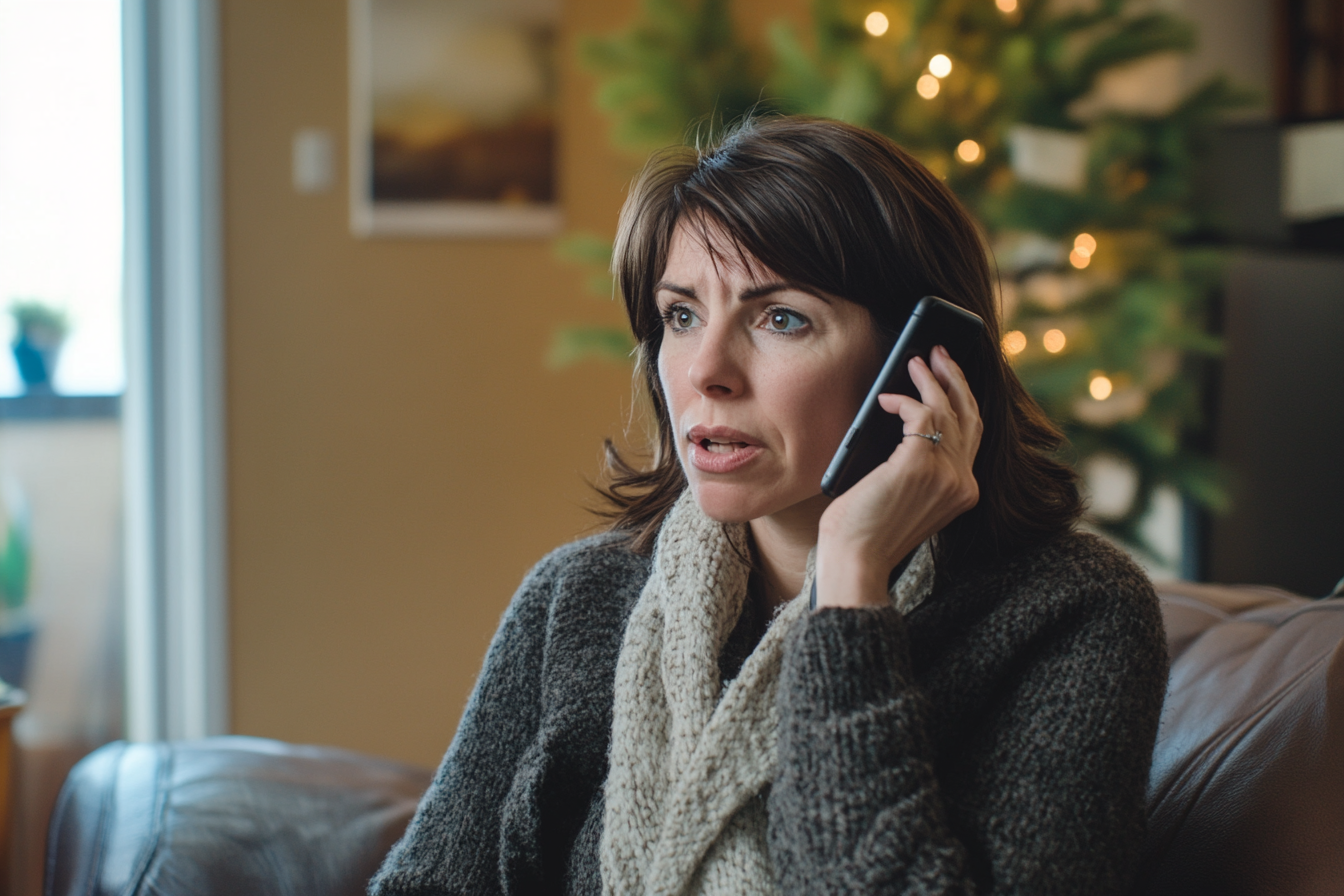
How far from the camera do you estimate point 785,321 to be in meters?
0.94

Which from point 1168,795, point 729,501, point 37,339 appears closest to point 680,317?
point 729,501

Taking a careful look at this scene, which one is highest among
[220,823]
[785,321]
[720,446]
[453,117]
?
[453,117]

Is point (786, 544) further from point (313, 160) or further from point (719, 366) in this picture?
point (313, 160)

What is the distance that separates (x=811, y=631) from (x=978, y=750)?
0.53 feet

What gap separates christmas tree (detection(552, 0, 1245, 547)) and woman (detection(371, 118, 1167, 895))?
1.12 meters

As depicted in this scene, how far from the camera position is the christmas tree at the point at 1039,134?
6.76 ft

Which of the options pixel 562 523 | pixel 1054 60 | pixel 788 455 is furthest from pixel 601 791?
pixel 562 523

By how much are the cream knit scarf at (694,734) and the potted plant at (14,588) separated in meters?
1.69

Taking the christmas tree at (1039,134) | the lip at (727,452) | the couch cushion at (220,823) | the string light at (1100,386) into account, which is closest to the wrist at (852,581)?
the lip at (727,452)

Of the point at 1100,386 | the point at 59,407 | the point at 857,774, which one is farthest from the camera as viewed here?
the point at 59,407

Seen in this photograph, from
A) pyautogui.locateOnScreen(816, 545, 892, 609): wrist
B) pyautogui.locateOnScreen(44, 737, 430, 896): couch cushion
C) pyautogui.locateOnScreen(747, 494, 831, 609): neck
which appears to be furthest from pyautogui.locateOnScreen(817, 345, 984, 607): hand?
pyautogui.locateOnScreen(44, 737, 430, 896): couch cushion

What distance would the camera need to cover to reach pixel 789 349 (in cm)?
93

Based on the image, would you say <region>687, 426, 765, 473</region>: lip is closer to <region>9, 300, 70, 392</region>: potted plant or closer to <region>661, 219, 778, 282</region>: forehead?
<region>661, 219, 778, 282</region>: forehead

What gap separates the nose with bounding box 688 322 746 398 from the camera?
36.4 inches
